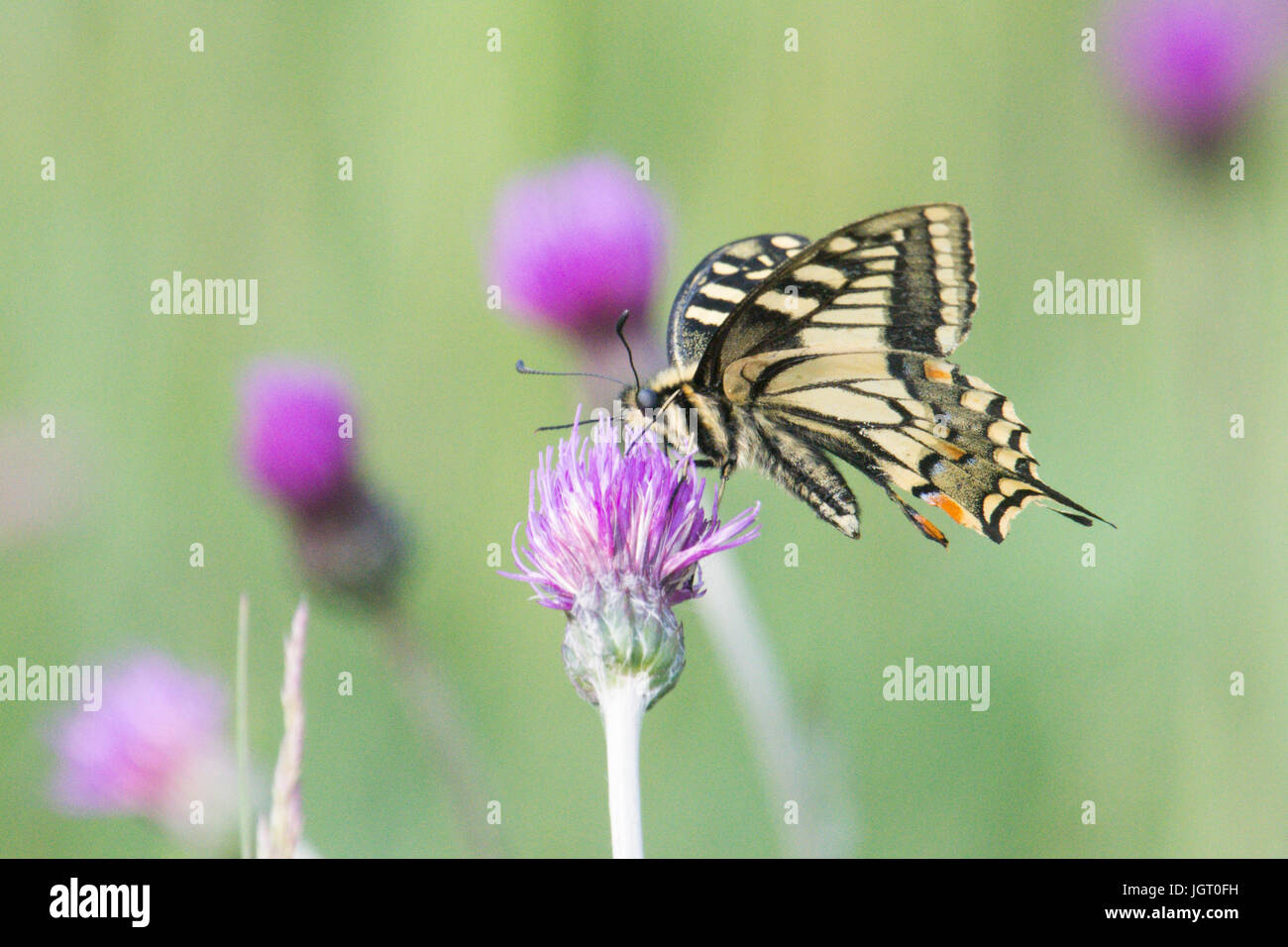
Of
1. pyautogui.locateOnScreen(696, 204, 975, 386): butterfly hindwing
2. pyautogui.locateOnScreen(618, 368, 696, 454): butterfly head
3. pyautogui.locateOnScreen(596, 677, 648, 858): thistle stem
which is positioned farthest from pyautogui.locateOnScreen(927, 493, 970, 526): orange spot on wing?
pyautogui.locateOnScreen(596, 677, 648, 858): thistle stem

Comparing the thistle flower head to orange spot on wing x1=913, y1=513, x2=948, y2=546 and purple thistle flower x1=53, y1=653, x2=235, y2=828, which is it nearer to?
orange spot on wing x1=913, y1=513, x2=948, y2=546

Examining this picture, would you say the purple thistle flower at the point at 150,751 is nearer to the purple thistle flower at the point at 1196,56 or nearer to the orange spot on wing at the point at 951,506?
the orange spot on wing at the point at 951,506

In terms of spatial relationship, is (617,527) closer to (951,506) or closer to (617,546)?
(617,546)

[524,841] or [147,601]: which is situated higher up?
[147,601]

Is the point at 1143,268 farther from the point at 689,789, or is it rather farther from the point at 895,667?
the point at 689,789

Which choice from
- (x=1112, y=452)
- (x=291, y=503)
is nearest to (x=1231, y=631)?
(x=1112, y=452)

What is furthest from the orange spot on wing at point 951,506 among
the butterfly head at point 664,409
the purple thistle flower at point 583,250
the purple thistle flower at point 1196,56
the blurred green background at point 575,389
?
the purple thistle flower at point 1196,56

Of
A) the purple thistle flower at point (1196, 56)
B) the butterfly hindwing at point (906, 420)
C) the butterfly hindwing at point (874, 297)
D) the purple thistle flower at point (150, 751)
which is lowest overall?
the purple thistle flower at point (150, 751)
